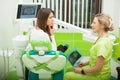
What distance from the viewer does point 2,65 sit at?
3445 mm

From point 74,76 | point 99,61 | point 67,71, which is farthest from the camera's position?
point 67,71

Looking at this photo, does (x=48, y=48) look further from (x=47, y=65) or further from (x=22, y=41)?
(x=22, y=41)

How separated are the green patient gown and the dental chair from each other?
36 cm

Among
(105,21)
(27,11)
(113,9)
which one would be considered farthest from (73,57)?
(113,9)

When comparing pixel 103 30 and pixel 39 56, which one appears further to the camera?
pixel 103 30

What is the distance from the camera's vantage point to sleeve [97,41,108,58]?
7.11 ft

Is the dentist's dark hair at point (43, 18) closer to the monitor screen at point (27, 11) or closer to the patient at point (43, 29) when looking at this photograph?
the patient at point (43, 29)

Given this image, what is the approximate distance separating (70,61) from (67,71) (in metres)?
0.12

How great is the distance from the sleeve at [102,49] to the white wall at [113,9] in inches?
50.0

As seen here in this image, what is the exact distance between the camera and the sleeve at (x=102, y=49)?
7.11 ft

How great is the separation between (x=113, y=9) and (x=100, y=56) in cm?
151

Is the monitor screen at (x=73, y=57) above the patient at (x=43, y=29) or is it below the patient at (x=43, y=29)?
below

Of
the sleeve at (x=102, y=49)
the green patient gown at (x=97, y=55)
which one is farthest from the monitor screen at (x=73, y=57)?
the sleeve at (x=102, y=49)

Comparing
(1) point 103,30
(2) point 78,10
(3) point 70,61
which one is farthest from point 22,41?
(2) point 78,10
